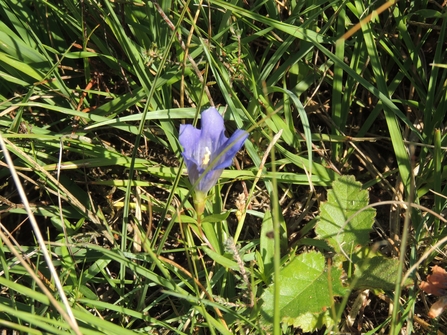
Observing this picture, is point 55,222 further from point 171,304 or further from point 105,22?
point 105,22

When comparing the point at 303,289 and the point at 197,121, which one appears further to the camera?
the point at 197,121

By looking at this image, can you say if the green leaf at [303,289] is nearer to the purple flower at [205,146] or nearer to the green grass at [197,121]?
the green grass at [197,121]

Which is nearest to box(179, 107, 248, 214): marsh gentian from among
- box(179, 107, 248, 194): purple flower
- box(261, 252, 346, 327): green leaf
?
box(179, 107, 248, 194): purple flower

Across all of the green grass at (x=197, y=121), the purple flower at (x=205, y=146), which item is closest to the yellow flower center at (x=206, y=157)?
the purple flower at (x=205, y=146)

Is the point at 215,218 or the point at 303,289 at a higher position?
the point at 215,218

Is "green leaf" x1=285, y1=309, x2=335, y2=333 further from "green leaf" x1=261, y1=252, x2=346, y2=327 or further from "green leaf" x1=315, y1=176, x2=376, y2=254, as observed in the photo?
"green leaf" x1=315, y1=176, x2=376, y2=254

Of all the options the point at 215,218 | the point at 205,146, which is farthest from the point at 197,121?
the point at 215,218

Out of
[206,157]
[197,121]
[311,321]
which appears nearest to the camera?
[311,321]

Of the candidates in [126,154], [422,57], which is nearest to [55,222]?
[126,154]

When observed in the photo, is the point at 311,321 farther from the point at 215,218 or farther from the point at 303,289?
the point at 215,218

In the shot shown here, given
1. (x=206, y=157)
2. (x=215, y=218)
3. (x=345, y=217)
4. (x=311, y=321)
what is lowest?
(x=311, y=321)
